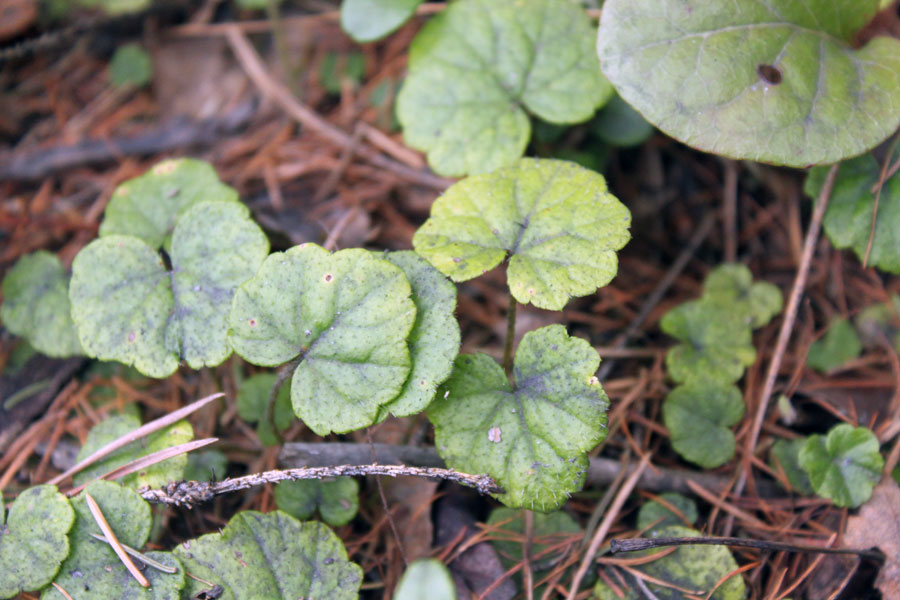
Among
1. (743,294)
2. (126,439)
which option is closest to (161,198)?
(126,439)

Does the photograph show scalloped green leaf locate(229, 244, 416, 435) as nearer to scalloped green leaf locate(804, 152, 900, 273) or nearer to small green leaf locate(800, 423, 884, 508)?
small green leaf locate(800, 423, 884, 508)

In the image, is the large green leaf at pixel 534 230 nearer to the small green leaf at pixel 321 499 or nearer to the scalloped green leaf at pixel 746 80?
the scalloped green leaf at pixel 746 80

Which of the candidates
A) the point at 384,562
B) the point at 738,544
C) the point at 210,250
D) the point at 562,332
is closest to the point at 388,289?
the point at 562,332

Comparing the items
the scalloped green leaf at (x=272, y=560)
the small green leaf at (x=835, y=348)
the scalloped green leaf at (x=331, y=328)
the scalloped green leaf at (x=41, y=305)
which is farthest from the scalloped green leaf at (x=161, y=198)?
the small green leaf at (x=835, y=348)

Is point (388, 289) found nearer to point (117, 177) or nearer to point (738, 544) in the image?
point (738, 544)

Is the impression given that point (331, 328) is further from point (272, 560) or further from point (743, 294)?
point (743, 294)
